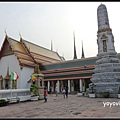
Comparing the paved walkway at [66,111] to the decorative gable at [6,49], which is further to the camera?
the decorative gable at [6,49]

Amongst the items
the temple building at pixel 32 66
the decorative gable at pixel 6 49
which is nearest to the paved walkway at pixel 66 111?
the temple building at pixel 32 66

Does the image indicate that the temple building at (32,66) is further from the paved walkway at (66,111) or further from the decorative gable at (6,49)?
the paved walkway at (66,111)

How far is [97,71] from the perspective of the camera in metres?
15.3

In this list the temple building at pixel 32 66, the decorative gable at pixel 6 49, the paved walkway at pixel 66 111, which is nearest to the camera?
the paved walkway at pixel 66 111

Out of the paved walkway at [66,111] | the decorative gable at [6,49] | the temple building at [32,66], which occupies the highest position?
the decorative gable at [6,49]

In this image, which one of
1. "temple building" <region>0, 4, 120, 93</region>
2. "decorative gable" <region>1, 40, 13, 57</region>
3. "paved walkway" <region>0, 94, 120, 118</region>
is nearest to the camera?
"paved walkway" <region>0, 94, 120, 118</region>

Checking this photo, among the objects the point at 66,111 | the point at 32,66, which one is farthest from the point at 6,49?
the point at 66,111

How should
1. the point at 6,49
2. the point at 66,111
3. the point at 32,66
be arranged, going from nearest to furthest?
the point at 66,111 < the point at 32,66 < the point at 6,49

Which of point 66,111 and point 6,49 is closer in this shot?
point 66,111

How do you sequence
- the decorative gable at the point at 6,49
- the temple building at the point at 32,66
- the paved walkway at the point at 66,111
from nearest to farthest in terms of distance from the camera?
the paved walkway at the point at 66,111, the temple building at the point at 32,66, the decorative gable at the point at 6,49

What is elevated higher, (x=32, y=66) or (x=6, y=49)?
(x=6, y=49)

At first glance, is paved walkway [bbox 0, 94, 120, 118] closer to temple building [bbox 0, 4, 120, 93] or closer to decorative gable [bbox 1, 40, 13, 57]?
temple building [bbox 0, 4, 120, 93]

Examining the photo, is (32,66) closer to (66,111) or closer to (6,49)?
(6,49)

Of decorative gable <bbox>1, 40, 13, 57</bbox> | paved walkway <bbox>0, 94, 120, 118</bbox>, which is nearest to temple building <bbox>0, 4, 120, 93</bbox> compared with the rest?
decorative gable <bbox>1, 40, 13, 57</bbox>
